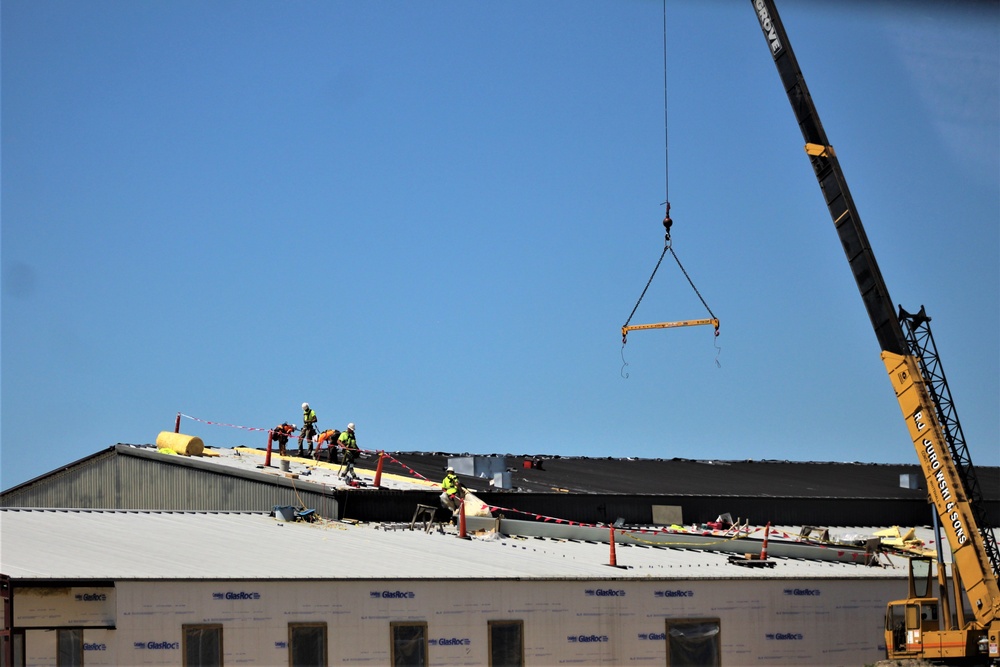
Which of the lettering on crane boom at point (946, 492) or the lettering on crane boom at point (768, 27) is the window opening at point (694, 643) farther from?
the lettering on crane boom at point (768, 27)

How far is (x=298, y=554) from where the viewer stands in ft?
117

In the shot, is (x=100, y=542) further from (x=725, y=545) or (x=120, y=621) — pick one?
(x=725, y=545)

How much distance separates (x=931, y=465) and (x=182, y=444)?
83.3 feet

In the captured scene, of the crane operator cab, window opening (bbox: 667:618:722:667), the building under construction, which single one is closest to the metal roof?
the building under construction

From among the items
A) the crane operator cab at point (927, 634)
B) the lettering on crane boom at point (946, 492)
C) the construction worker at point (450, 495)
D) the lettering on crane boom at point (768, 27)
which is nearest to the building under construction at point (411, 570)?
the construction worker at point (450, 495)

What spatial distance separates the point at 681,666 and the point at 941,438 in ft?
28.5

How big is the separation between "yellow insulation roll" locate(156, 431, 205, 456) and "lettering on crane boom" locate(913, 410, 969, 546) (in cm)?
2489

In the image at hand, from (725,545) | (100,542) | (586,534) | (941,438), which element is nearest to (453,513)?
(586,534)

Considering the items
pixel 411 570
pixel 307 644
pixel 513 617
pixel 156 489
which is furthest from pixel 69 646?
pixel 156 489

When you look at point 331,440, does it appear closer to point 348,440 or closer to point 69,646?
point 348,440

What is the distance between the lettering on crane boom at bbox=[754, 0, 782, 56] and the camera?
4141cm

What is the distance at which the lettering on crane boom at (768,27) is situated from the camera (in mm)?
41406

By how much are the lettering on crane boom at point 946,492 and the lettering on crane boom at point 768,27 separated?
38.6ft

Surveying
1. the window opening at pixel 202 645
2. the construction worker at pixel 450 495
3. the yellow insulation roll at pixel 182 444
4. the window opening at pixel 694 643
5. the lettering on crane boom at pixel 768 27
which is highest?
the lettering on crane boom at pixel 768 27
